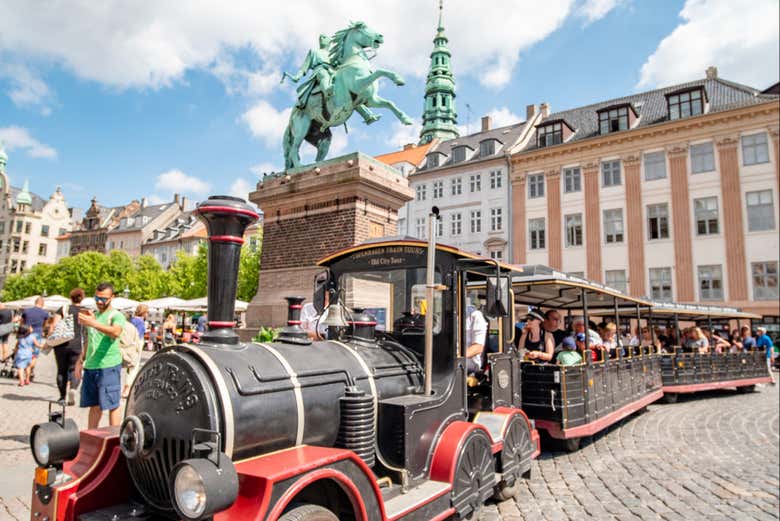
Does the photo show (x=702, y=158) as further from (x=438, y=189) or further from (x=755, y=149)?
(x=438, y=189)

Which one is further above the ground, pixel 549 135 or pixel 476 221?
pixel 549 135

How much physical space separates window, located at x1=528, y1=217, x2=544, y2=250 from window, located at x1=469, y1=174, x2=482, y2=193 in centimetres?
437

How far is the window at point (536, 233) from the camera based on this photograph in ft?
102

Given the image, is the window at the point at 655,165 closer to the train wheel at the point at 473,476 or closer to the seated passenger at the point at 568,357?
the seated passenger at the point at 568,357

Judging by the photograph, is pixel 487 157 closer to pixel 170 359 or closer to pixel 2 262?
pixel 170 359

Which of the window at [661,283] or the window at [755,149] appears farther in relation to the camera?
the window at [661,283]

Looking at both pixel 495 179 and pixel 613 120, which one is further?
pixel 495 179

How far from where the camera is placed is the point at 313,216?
11.0 meters

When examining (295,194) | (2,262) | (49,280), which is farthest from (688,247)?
(2,262)

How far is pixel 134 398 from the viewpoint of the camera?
279 cm

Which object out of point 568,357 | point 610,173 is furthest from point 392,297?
point 610,173

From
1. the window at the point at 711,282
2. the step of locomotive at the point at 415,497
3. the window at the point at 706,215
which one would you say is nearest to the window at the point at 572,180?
the window at the point at 706,215

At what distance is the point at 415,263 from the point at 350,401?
1.42 metres

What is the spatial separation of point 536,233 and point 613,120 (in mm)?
7785
